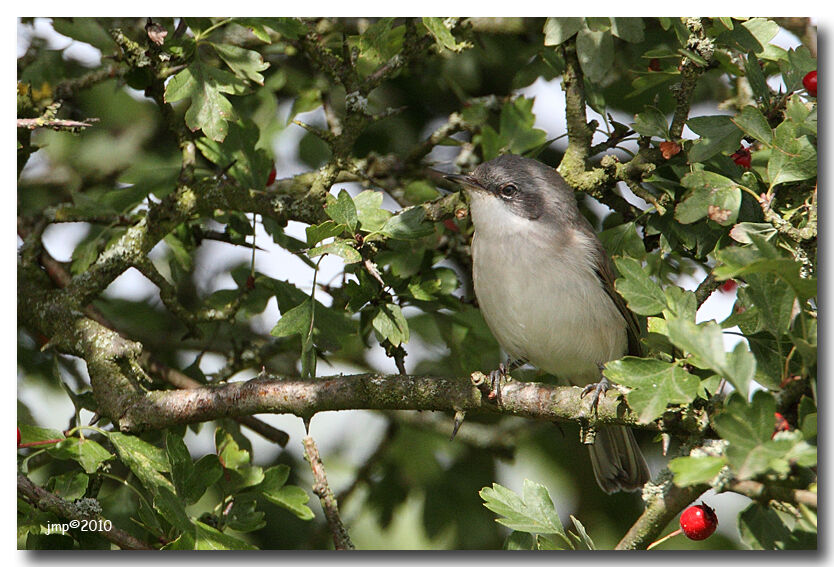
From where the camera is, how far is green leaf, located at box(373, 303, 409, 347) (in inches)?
84.5

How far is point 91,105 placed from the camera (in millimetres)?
3102

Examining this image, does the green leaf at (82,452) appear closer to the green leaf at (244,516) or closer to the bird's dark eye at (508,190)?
the green leaf at (244,516)

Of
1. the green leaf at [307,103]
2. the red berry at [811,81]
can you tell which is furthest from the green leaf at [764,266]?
the green leaf at [307,103]

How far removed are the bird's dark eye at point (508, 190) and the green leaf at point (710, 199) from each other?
655mm

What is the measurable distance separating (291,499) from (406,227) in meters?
0.80

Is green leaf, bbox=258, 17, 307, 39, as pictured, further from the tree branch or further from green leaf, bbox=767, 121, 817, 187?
green leaf, bbox=767, 121, 817, 187

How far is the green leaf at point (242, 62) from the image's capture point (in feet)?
7.38

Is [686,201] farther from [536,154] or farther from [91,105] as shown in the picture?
[91,105]

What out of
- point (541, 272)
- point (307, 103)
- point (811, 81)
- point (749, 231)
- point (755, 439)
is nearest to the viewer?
point (755, 439)

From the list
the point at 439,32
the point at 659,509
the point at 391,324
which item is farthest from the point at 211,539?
the point at 439,32

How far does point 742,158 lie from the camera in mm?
2146

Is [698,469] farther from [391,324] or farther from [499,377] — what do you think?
[499,377]
